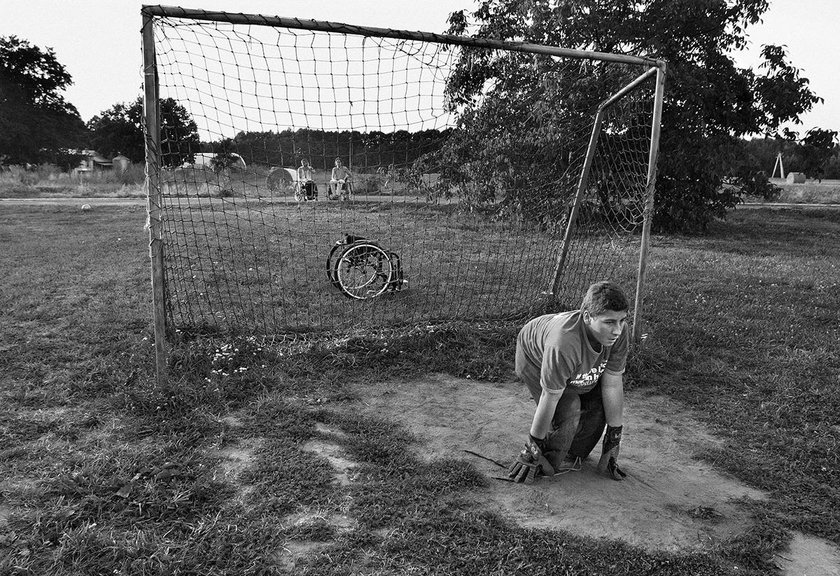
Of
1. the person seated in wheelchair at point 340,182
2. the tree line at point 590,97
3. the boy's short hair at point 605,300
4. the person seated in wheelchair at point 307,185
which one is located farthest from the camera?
the person seated in wheelchair at point 307,185

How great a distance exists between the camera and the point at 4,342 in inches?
198

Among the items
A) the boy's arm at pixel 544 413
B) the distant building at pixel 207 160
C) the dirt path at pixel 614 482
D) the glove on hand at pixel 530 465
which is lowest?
the dirt path at pixel 614 482

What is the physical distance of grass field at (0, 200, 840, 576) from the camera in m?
2.54

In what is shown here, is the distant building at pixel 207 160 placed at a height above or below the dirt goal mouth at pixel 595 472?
above

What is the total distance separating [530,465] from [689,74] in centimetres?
1163

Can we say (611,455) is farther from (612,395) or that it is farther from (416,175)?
(416,175)

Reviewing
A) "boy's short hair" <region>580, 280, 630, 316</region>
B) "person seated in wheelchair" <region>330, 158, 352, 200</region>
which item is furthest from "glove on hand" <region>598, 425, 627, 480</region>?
"person seated in wheelchair" <region>330, 158, 352, 200</region>

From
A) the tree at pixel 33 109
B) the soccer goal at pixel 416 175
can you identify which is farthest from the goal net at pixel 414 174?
the tree at pixel 33 109

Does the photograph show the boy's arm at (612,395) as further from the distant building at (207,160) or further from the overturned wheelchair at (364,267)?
the distant building at (207,160)

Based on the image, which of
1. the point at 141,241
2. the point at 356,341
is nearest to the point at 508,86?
the point at 356,341

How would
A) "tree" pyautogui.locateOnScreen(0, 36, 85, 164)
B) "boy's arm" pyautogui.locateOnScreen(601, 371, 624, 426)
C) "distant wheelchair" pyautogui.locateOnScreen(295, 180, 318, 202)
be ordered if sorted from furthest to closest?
1. "tree" pyautogui.locateOnScreen(0, 36, 85, 164)
2. "distant wheelchair" pyautogui.locateOnScreen(295, 180, 318, 202)
3. "boy's arm" pyautogui.locateOnScreen(601, 371, 624, 426)

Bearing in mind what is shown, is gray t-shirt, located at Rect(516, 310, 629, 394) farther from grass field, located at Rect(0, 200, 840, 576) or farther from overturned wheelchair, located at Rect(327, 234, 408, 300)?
overturned wheelchair, located at Rect(327, 234, 408, 300)

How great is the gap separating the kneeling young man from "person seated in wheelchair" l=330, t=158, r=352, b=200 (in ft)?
14.0

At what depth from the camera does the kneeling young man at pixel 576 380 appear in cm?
278
